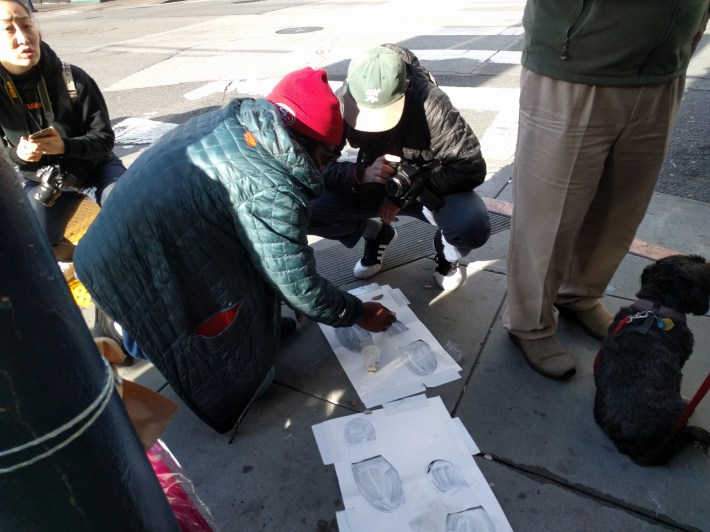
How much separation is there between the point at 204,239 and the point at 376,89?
953 millimetres

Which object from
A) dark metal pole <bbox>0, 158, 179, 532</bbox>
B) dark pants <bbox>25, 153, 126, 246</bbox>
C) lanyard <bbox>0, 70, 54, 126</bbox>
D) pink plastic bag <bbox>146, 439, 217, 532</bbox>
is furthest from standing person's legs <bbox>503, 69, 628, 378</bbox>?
lanyard <bbox>0, 70, 54, 126</bbox>

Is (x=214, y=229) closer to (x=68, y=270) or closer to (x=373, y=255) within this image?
(x=373, y=255)

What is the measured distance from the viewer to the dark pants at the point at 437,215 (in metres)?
2.54

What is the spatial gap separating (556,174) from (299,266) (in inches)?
39.1

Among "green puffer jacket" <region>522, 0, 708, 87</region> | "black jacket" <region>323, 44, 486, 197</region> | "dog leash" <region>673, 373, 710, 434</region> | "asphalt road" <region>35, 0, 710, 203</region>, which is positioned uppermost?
"green puffer jacket" <region>522, 0, 708, 87</region>

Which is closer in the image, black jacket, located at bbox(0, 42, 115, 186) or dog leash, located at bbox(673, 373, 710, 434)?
dog leash, located at bbox(673, 373, 710, 434)

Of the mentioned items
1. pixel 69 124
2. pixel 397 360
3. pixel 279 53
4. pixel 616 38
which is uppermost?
pixel 616 38

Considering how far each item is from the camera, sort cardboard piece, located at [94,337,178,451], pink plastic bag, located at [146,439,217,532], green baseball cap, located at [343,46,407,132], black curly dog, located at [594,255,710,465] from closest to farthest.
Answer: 1. cardboard piece, located at [94,337,178,451]
2. pink plastic bag, located at [146,439,217,532]
3. black curly dog, located at [594,255,710,465]
4. green baseball cap, located at [343,46,407,132]

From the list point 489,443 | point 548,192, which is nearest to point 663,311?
point 548,192

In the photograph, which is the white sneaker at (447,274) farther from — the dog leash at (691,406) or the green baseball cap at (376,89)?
the dog leash at (691,406)

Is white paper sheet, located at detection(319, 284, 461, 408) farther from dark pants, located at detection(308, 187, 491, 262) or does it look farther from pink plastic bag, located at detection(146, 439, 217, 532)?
pink plastic bag, located at detection(146, 439, 217, 532)

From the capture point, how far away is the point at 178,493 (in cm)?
133

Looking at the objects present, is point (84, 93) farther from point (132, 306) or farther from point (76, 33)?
point (76, 33)

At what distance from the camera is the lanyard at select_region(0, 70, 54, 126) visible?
247 centimetres
